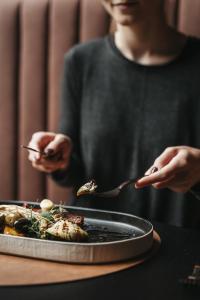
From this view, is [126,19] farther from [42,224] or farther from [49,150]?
[42,224]

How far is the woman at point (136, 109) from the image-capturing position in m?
1.20

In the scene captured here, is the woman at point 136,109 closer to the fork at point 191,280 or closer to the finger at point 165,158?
the finger at point 165,158

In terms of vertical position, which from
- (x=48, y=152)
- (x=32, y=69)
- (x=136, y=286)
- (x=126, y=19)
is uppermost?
(x=126, y=19)

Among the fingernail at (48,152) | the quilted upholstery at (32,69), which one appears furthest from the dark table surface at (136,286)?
the quilted upholstery at (32,69)

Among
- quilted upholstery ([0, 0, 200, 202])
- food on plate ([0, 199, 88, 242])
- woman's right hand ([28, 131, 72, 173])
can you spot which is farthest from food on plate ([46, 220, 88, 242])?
quilted upholstery ([0, 0, 200, 202])

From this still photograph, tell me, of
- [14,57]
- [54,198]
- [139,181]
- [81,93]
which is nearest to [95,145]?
[81,93]

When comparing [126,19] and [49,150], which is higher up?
[126,19]

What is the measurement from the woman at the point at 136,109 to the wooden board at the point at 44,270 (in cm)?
44

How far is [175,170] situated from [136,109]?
0.42m

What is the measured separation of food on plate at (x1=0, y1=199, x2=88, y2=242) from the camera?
2.43ft

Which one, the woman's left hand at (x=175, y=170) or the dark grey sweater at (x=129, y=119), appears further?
the dark grey sweater at (x=129, y=119)

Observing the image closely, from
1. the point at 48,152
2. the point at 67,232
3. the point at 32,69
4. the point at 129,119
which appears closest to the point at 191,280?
→ the point at 67,232

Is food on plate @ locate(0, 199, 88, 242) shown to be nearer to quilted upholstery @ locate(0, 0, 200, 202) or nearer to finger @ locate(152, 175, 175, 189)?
finger @ locate(152, 175, 175, 189)

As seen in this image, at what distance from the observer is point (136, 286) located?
651mm
